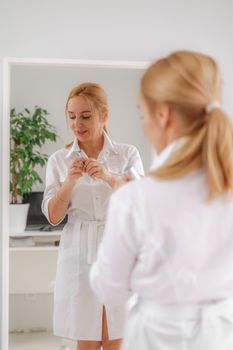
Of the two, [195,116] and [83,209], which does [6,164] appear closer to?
[83,209]

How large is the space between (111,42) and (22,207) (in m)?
0.75

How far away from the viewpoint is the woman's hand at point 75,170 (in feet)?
6.41


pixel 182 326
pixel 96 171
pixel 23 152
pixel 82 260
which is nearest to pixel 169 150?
pixel 182 326

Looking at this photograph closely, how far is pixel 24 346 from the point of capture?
2.18 meters

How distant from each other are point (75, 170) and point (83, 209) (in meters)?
0.14

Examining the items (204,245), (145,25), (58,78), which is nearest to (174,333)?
(204,245)

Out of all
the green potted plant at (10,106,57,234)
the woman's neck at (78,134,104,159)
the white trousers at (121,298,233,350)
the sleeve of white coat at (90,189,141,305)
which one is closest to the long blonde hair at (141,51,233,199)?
the sleeve of white coat at (90,189,141,305)

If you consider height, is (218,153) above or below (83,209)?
above

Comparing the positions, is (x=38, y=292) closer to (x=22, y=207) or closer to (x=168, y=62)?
(x=22, y=207)

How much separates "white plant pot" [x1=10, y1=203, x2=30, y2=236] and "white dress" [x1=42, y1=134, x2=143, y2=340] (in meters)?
0.14

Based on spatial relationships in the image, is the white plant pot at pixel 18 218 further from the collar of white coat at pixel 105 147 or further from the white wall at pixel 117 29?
the collar of white coat at pixel 105 147

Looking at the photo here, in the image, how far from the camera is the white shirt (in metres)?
1.08

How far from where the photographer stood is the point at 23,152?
216 centimetres

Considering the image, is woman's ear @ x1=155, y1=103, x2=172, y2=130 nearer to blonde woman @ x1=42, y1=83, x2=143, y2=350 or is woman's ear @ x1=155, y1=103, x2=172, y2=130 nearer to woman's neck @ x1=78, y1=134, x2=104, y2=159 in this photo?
blonde woman @ x1=42, y1=83, x2=143, y2=350
